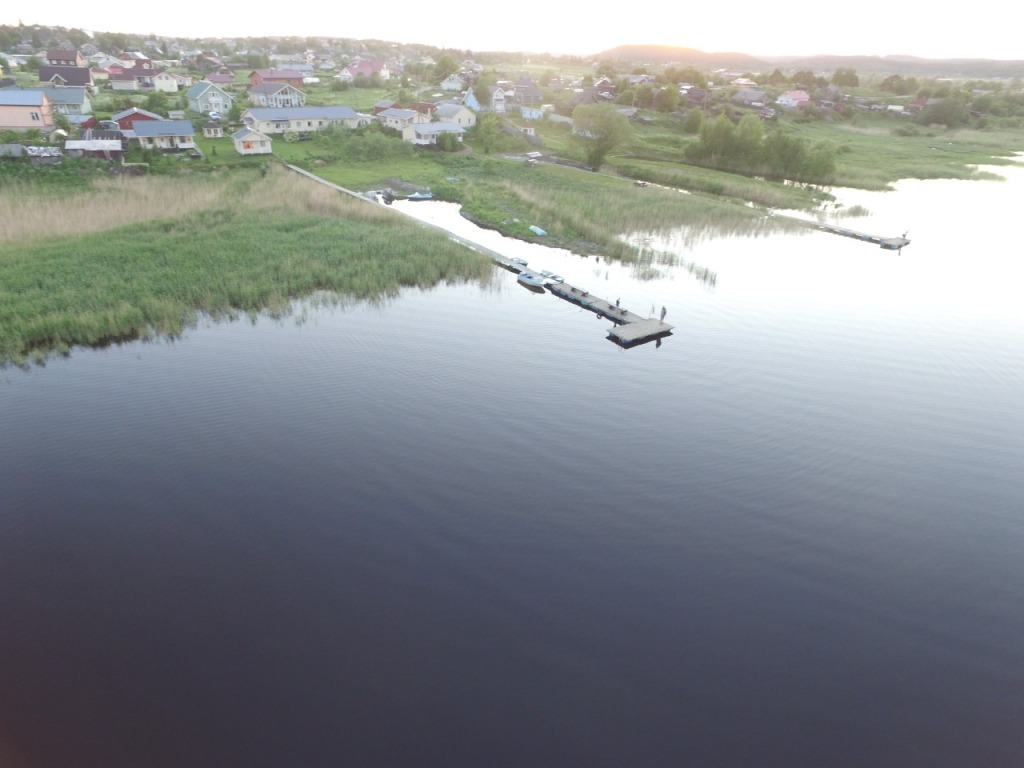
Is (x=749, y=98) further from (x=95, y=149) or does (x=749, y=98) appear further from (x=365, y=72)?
(x=95, y=149)

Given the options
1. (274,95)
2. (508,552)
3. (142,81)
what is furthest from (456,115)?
(508,552)

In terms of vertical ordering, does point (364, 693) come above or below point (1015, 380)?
below

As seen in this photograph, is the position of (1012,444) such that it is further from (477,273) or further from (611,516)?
(477,273)

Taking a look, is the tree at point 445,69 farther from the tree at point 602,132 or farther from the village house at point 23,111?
the village house at point 23,111

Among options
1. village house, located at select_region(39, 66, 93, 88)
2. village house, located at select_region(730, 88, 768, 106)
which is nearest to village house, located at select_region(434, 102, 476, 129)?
village house, located at select_region(39, 66, 93, 88)

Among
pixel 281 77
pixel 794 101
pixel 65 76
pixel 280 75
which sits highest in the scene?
pixel 794 101

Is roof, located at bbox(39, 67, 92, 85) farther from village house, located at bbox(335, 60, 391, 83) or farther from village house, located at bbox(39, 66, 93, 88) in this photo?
village house, located at bbox(335, 60, 391, 83)

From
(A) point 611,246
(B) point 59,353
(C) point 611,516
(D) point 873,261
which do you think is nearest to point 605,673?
(C) point 611,516
